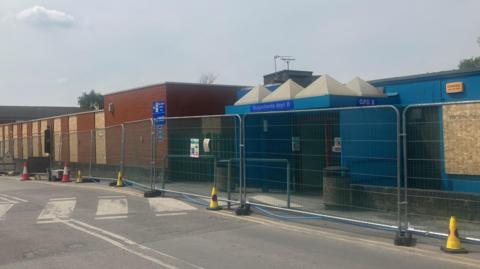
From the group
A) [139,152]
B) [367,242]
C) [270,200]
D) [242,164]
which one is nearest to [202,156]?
[242,164]

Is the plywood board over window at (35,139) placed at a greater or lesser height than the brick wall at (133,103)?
lesser

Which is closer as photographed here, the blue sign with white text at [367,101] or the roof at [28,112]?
the blue sign with white text at [367,101]

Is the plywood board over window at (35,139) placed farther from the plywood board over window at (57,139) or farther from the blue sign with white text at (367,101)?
the blue sign with white text at (367,101)

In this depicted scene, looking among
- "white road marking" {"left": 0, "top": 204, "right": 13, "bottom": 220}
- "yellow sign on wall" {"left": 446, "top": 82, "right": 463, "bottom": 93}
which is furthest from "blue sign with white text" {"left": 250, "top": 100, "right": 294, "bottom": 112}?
"white road marking" {"left": 0, "top": 204, "right": 13, "bottom": 220}

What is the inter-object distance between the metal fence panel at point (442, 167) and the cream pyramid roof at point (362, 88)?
3397mm

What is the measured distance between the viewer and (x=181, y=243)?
8766mm

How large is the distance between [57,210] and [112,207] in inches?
51.1

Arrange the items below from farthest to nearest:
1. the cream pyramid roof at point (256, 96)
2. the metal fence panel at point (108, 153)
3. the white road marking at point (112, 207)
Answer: the metal fence panel at point (108, 153) < the cream pyramid roof at point (256, 96) < the white road marking at point (112, 207)

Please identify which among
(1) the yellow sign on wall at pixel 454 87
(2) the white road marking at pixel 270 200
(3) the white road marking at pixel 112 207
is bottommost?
(3) the white road marking at pixel 112 207

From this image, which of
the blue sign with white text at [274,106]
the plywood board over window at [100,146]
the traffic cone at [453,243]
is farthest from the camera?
the plywood board over window at [100,146]

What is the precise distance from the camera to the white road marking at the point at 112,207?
12179 mm

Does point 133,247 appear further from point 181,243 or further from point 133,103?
point 133,103

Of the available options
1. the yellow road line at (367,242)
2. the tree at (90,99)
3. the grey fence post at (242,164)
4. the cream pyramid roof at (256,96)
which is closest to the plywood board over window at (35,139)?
the cream pyramid roof at (256,96)

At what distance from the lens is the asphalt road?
7371mm
